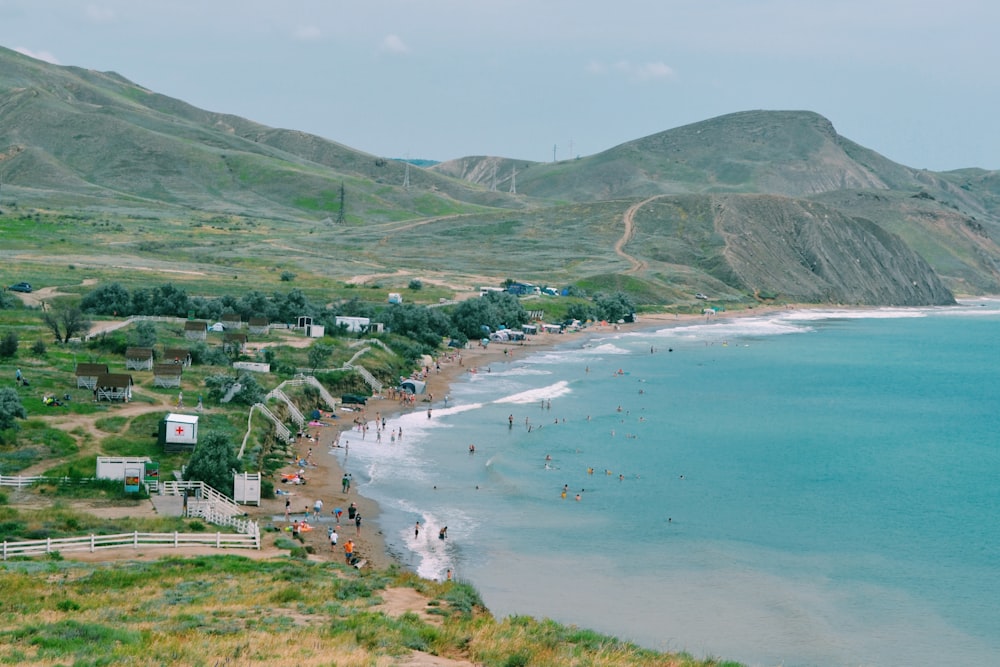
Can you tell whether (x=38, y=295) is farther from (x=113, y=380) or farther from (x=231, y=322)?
(x=113, y=380)

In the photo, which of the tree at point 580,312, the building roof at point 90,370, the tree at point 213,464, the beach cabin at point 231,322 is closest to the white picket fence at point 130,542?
the tree at point 213,464

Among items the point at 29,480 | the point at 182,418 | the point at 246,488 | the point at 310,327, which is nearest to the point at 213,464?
A: the point at 246,488

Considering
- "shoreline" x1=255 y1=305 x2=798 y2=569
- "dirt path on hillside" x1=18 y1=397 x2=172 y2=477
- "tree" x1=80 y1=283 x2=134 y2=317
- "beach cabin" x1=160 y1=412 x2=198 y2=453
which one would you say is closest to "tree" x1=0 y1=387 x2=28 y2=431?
"dirt path on hillside" x1=18 y1=397 x2=172 y2=477

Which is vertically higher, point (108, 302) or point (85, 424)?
point (108, 302)

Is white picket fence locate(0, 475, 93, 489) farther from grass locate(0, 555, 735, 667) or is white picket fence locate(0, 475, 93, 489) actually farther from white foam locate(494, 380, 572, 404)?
white foam locate(494, 380, 572, 404)

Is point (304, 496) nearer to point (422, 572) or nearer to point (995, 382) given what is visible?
point (422, 572)

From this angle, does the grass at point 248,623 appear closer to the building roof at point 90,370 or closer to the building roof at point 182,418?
the building roof at point 182,418
